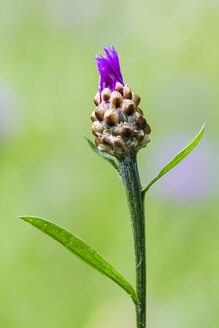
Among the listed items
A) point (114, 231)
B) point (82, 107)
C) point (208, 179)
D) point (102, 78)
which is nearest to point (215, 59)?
point (82, 107)

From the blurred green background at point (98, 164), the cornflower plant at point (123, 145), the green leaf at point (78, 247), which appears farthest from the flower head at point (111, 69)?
the blurred green background at point (98, 164)

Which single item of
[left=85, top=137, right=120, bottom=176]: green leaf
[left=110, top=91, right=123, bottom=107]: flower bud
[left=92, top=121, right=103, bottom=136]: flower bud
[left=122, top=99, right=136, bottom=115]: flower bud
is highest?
[left=110, top=91, right=123, bottom=107]: flower bud

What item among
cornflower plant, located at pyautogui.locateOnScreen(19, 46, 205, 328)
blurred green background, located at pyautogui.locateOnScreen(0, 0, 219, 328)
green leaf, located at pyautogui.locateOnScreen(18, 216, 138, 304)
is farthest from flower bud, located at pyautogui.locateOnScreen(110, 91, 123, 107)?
blurred green background, located at pyautogui.locateOnScreen(0, 0, 219, 328)

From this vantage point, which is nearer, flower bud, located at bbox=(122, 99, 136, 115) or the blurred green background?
flower bud, located at bbox=(122, 99, 136, 115)

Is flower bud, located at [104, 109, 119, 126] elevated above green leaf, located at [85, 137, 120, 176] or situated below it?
above

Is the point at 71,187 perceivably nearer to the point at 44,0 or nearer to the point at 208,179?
the point at 208,179

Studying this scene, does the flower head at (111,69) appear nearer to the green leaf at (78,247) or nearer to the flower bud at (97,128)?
the flower bud at (97,128)

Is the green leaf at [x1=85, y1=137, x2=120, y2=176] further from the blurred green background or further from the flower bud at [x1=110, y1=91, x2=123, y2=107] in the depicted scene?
the blurred green background
